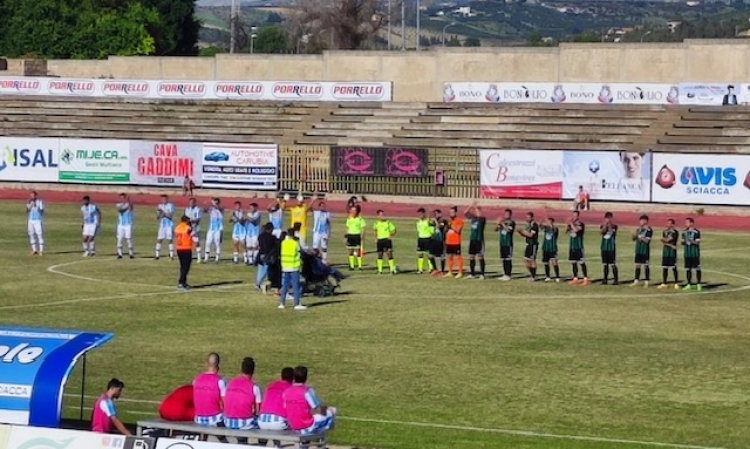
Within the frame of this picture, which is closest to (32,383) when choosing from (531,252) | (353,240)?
(531,252)

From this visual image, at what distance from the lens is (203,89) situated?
277 feet

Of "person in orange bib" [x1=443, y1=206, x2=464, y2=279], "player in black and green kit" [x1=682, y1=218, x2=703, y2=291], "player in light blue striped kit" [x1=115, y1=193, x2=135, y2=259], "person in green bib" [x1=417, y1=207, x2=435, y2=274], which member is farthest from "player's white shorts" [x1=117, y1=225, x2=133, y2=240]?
"player in black and green kit" [x1=682, y1=218, x2=703, y2=291]

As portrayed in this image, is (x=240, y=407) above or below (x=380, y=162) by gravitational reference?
below

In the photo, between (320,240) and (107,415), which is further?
(320,240)

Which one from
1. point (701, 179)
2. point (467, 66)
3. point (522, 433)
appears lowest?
point (522, 433)

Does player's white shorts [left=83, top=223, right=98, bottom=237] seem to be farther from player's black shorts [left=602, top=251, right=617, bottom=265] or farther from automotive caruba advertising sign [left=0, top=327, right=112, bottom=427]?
automotive caruba advertising sign [left=0, top=327, right=112, bottom=427]

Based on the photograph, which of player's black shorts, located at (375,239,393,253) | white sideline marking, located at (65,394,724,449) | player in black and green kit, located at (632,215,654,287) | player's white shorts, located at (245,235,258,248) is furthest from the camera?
player's white shorts, located at (245,235,258,248)

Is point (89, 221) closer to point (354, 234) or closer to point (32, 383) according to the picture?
point (354, 234)

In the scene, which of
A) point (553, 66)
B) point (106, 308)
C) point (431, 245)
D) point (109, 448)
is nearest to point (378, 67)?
point (553, 66)

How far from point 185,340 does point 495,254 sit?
775 inches

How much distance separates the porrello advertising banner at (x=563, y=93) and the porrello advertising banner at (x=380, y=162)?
9.67m

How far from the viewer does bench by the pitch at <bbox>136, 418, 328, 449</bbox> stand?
19984 mm

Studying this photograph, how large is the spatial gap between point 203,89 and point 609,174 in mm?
27817

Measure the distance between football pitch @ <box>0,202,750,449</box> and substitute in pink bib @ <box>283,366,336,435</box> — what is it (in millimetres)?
2234
